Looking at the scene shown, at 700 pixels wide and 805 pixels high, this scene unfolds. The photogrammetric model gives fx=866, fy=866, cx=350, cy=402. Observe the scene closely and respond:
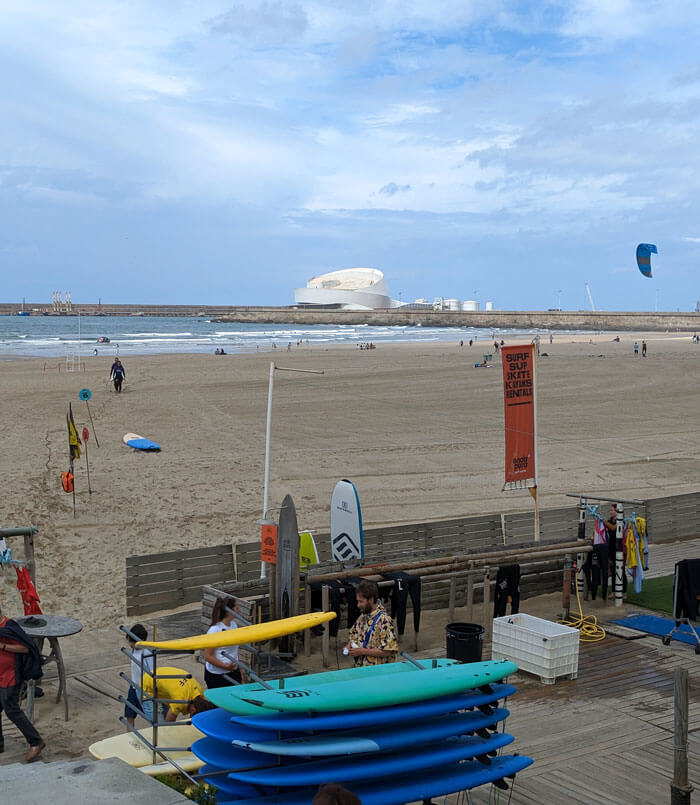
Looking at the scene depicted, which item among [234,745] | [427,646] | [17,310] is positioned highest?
[17,310]

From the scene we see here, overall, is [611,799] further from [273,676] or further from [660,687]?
[273,676]

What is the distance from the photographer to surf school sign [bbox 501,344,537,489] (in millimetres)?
11195

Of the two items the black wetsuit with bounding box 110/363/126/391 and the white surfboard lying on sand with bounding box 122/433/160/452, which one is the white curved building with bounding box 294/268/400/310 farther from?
the white surfboard lying on sand with bounding box 122/433/160/452

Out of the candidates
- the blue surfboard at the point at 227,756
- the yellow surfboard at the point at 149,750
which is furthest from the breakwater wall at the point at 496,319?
the blue surfboard at the point at 227,756

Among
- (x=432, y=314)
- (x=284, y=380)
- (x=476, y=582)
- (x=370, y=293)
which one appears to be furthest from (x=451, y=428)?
(x=370, y=293)

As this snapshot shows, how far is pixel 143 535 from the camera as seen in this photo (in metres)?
14.6

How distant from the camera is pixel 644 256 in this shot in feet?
99.5

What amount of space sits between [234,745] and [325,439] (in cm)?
→ 1909

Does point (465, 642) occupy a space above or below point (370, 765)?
below

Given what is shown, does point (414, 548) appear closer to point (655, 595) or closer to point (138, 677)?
point (655, 595)

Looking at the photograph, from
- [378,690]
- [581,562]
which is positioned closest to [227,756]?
[378,690]

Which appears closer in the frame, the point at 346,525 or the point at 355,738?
the point at 355,738

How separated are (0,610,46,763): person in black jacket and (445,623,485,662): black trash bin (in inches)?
146

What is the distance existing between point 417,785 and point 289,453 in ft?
56.5
